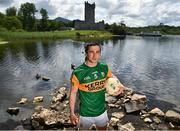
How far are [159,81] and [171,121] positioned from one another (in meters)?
14.8

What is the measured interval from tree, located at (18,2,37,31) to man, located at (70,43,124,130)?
6382 inches

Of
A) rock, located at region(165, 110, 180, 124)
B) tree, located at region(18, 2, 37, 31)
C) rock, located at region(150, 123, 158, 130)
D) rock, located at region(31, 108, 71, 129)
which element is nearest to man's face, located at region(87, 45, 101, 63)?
rock, located at region(31, 108, 71, 129)

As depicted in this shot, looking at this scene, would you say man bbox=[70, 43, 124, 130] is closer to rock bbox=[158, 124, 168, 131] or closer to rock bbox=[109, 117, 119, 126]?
rock bbox=[109, 117, 119, 126]

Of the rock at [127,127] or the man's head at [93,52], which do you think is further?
the rock at [127,127]

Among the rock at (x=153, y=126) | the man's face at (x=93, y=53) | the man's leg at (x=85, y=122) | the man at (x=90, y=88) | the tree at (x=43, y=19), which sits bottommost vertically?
the rock at (x=153, y=126)

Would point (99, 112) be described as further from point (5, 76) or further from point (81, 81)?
point (5, 76)

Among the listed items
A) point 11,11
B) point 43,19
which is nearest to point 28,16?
point 43,19

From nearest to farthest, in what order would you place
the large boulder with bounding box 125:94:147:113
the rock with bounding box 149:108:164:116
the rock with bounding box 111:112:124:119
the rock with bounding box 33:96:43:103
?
the rock with bounding box 111:112:124:119, the rock with bounding box 149:108:164:116, the large boulder with bounding box 125:94:147:113, the rock with bounding box 33:96:43:103

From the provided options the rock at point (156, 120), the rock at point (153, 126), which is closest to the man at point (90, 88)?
the rock at point (153, 126)

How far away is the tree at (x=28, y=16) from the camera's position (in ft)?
536

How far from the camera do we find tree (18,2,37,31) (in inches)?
6427

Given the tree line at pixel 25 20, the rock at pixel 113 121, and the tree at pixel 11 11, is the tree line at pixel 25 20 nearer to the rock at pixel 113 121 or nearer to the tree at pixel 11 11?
the tree at pixel 11 11

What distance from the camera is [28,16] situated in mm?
163750

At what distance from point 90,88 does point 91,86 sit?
0.21 feet
